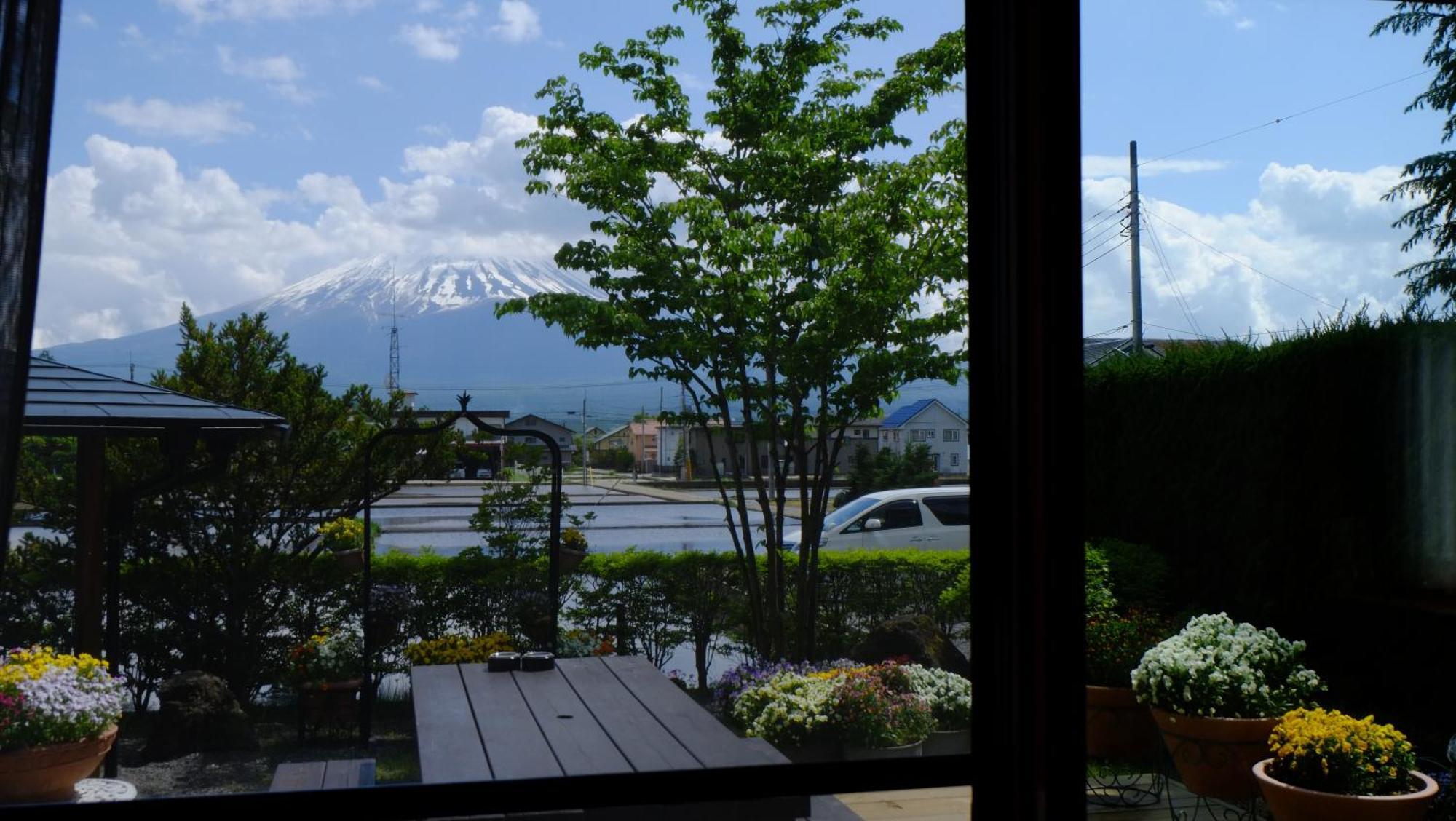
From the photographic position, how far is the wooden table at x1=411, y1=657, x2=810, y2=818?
2215 millimetres

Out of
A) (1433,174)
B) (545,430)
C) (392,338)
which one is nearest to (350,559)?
(545,430)

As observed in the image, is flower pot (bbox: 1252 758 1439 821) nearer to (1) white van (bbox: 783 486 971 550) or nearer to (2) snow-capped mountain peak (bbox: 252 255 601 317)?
(1) white van (bbox: 783 486 971 550)

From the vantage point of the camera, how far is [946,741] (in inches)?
189

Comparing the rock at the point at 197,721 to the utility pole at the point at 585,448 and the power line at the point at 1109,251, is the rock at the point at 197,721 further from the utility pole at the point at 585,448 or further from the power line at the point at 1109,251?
the power line at the point at 1109,251

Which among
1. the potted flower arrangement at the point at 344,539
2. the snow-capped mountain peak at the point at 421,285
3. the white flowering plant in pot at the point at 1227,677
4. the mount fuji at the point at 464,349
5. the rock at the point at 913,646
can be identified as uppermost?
the snow-capped mountain peak at the point at 421,285

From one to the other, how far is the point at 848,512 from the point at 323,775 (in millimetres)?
3754

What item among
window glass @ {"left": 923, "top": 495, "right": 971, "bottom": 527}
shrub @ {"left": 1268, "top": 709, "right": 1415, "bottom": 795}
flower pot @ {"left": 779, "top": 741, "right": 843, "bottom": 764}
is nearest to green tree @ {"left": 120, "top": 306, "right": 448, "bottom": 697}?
flower pot @ {"left": 779, "top": 741, "right": 843, "bottom": 764}

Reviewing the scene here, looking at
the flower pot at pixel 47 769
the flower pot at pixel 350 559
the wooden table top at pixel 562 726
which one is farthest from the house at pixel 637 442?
the flower pot at pixel 47 769

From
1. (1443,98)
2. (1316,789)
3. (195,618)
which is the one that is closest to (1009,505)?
(1316,789)

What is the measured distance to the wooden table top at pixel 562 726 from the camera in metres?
2.21

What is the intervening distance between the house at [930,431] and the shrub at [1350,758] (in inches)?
137

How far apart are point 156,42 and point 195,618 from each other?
301cm

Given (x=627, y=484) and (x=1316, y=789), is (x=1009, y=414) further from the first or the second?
(x=627, y=484)

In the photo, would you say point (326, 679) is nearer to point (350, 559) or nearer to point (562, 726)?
point (350, 559)
